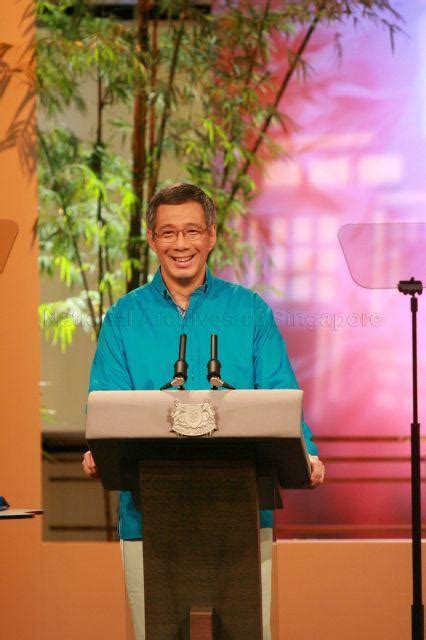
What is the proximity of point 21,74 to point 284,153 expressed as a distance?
3.63 ft

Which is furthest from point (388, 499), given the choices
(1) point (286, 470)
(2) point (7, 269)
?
(1) point (286, 470)

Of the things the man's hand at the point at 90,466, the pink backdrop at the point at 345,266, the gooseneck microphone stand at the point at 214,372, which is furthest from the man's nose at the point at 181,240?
the pink backdrop at the point at 345,266

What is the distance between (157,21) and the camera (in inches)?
167

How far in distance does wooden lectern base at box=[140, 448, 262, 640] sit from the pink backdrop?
2126mm

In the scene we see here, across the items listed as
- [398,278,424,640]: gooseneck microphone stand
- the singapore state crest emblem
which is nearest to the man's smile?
the singapore state crest emblem

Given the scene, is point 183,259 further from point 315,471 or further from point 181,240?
point 315,471

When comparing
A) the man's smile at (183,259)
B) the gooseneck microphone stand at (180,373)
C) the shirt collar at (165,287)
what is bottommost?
the gooseneck microphone stand at (180,373)

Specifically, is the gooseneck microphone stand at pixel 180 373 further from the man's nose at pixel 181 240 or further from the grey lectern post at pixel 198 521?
the man's nose at pixel 181 240

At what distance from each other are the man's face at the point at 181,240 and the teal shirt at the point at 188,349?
76 mm

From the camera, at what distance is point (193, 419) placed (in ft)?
6.40

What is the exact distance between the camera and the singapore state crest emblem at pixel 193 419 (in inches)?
76.5

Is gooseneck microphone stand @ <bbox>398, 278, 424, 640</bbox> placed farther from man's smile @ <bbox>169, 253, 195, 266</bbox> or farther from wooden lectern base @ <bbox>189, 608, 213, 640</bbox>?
wooden lectern base @ <bbox>189, 608, 213, 640</bbox>

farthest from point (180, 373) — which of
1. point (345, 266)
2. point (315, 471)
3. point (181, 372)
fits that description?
point (345, 266)

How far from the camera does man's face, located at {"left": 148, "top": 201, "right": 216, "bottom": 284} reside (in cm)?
257
